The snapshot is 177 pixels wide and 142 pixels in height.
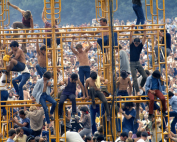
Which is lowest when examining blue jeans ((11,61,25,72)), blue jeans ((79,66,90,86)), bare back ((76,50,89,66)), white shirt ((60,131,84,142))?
white shirt ((60,131,84,142))

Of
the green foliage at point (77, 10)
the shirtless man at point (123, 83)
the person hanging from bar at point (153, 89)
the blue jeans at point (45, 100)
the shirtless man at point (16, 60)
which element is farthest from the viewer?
the green foliage at point (77, 10)

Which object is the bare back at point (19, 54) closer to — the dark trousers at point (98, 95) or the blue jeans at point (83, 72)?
the blue jeans at point (83, 72)

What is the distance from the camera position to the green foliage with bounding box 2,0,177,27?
52.1 m

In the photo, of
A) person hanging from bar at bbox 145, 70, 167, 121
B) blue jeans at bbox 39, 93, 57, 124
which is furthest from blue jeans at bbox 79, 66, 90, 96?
person hanging from bar at bbox 145, 70, 167, 121

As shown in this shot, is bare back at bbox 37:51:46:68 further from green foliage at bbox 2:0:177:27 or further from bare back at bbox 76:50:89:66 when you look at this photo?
green foliage at bbox 2:0:177:27

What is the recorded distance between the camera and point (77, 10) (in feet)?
178

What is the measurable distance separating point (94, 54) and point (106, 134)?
16.7 metres

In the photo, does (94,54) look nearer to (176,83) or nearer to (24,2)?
(176,83)

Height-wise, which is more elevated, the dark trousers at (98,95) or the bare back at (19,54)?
the bare back at (19,54)

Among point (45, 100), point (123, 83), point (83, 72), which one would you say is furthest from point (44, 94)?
point (123, 83)

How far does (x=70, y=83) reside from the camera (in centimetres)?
1519

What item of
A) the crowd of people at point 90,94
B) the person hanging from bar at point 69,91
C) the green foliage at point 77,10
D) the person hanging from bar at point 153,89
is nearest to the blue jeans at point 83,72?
the crowd of people at point 90,94

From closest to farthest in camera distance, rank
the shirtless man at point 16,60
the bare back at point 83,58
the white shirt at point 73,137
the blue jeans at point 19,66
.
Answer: the white shirt at point 73,137 → the shirtless man at point 16,60 → the blue jeans at point 19,66 → the bare back at point 83,58

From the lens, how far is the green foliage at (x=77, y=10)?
52125 millimetres
